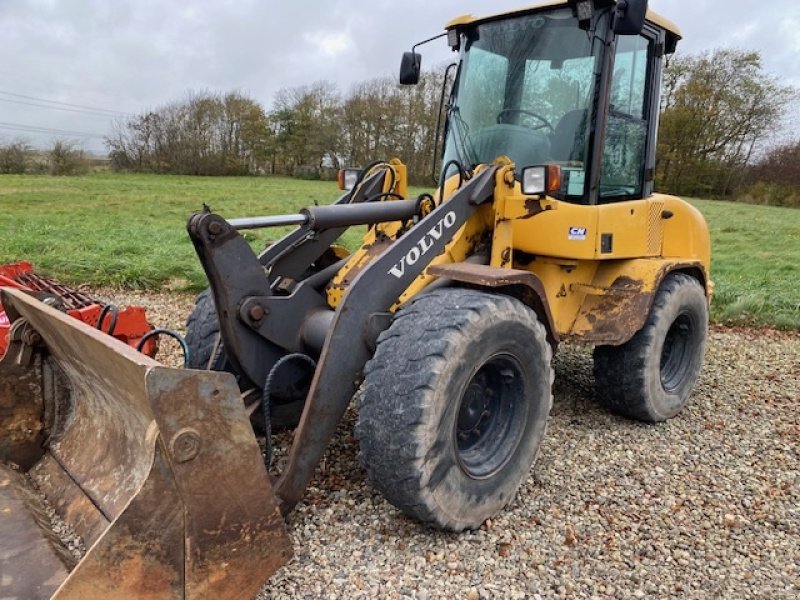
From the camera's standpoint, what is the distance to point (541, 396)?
333 centimetres

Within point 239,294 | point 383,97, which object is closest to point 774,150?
point 383,97

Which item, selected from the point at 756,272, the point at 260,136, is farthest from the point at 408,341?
the point at 260,136

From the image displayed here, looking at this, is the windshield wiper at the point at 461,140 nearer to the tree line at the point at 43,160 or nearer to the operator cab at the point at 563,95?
the operator cab at the point at 563,95

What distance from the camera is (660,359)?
4.56m

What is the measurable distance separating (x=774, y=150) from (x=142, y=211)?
105 ft

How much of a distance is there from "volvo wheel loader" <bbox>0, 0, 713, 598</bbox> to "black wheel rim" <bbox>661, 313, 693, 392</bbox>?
0.07ft

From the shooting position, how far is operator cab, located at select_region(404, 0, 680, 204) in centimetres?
396

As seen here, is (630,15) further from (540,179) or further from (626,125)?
(626,125)

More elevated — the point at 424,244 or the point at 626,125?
the point at 626,125

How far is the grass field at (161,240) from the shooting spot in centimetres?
875

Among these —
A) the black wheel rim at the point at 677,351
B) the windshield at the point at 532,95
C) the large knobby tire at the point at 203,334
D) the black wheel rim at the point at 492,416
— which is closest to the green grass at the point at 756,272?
the black wheel rim at the point at 677,351

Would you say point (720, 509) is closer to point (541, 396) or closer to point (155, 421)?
point (541, 396)

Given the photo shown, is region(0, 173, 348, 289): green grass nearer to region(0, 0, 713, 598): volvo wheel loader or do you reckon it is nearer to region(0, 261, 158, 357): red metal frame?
region(0, 261, 158, 357): red metal frame

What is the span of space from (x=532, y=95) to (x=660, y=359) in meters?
1.96
